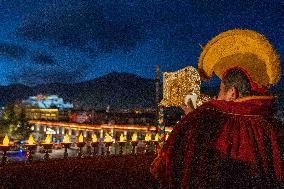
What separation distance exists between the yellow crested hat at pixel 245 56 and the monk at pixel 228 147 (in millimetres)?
132

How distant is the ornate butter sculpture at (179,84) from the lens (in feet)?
38.8

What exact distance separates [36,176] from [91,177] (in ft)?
4.49

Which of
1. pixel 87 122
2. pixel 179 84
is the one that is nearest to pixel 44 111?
pixel 87 122

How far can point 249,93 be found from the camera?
2637 millimetres

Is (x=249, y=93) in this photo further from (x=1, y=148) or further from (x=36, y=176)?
(x=1, y=148)

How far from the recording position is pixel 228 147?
242cm

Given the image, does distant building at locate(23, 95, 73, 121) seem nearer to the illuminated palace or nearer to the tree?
the illuminated palace

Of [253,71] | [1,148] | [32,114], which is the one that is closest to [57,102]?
[32,114]

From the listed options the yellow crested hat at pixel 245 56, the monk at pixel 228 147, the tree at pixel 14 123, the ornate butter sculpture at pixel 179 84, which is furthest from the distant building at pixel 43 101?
the monk at pixel 228 147

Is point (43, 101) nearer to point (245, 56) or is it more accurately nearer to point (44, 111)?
point (44, 111)

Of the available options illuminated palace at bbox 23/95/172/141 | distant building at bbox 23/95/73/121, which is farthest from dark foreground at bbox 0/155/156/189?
distant building at bbox 23/95/73/121

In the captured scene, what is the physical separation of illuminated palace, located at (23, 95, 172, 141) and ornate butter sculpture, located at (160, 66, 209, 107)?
12.8 meters

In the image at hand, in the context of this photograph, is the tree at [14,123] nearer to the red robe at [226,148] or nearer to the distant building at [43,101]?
the red robe at [226,148]

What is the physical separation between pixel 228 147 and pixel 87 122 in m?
53.4
